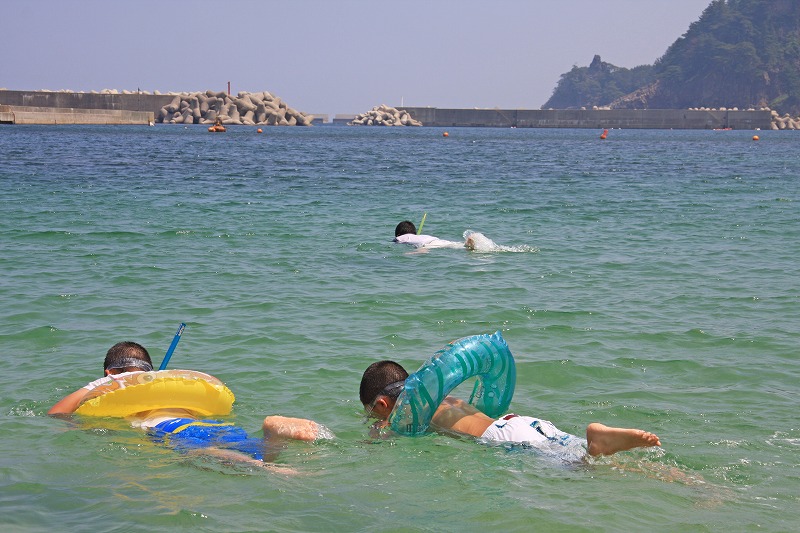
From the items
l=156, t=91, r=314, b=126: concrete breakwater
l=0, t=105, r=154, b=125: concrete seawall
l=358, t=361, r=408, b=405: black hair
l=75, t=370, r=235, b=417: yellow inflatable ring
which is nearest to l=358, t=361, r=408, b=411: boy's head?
l=358, t=361, r=408, b=405: black hair

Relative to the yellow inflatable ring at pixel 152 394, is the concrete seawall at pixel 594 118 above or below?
above

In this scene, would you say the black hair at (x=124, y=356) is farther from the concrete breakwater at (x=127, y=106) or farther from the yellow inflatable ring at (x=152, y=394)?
the concrete breakwater at (x=127, y=106)

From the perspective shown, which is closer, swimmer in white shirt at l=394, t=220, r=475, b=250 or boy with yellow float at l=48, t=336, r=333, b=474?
boy with yellow float at l=48, t=336, r=333, b=474

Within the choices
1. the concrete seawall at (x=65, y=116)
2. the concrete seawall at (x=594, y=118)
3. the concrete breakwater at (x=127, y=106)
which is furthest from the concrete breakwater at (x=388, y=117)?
the concrete seawall at (x=65, y=116)

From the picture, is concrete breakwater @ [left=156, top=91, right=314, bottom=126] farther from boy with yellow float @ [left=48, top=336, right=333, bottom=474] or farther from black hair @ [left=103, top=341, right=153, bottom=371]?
boy with yellow float @ [left=48, top=336, right=333, bottom=474]

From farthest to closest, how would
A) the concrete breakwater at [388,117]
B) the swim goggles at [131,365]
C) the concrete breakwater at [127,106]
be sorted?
the concrete breakwater at [388,117], the concrete breakwater at [127,106], the swim goggles at [131,365]

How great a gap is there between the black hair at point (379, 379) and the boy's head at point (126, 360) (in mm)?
1452

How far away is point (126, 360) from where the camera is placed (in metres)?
5.92

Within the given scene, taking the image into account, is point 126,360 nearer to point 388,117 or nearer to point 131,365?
point 131,365

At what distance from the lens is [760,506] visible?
470 centimetres

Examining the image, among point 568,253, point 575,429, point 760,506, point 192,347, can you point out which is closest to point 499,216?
point 568,253

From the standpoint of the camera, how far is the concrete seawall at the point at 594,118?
137 meters

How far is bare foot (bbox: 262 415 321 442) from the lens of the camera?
5418mm

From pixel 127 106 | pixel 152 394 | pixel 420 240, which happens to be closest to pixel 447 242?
pixel 420 240
